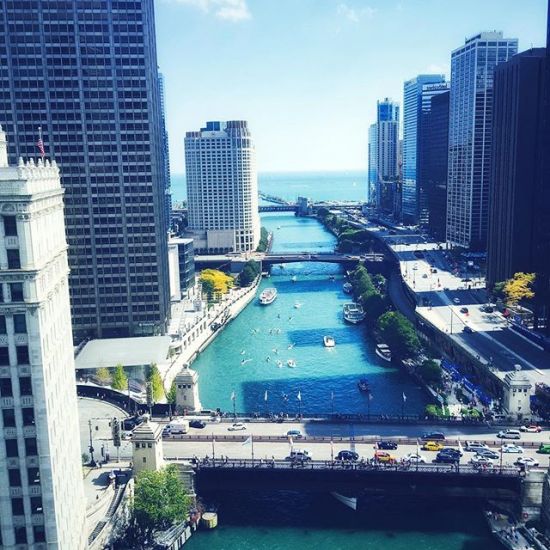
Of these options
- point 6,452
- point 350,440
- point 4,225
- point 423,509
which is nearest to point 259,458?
point 350,440

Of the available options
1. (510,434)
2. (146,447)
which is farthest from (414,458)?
(146,447)

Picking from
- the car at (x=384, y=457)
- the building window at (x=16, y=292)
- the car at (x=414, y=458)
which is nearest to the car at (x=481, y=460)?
the car at (x=414, y=458)

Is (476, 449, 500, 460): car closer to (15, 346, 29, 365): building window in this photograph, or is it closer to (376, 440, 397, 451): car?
(376, 440, 397, 451): car

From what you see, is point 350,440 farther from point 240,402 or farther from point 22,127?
point 22,127

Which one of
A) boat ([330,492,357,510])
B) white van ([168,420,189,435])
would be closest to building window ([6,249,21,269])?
white van ([168,420,189,435])

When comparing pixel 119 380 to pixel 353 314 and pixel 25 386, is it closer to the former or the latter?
pixel 25 386
